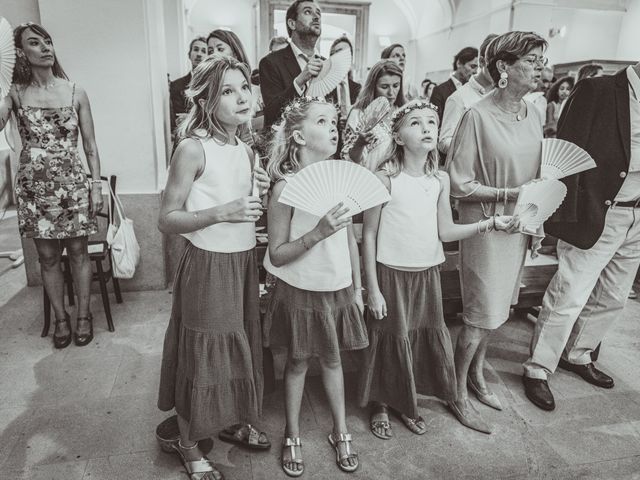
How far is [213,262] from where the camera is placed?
1.77 meters

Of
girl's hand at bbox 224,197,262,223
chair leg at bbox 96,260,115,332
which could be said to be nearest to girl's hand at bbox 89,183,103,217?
chair leg at bbox 96,260,115,332

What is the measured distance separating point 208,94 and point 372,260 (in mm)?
944

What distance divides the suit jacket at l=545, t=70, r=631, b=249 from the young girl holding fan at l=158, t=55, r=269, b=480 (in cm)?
163

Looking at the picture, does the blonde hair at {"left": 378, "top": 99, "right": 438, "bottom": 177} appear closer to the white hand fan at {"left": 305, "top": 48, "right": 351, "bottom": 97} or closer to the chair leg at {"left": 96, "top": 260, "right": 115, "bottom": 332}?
the white hand fan at {"left": 305, "top": 48, "right": 351, "bottom": 97}

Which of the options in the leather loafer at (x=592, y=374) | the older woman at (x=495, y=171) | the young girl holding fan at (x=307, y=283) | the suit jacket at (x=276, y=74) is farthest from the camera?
the suit jacket at (x=276, y=74)

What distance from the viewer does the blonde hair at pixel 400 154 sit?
2.05 m

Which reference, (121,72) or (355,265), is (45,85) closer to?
(121,72)

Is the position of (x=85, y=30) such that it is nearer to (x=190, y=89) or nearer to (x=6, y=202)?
(x=190, y=89)

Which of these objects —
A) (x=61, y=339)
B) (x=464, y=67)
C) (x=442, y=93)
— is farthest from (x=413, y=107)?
(x=464, y=67)

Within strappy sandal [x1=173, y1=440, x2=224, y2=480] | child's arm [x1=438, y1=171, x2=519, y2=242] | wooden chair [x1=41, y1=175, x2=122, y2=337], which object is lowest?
strappy sandal [x1=173, y1=440, x2=224, y2=480]

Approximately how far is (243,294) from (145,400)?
107cm

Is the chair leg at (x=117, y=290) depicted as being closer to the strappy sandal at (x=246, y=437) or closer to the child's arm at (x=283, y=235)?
the strappy sandal at (x=246, y=437)

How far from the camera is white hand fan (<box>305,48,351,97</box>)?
256cm

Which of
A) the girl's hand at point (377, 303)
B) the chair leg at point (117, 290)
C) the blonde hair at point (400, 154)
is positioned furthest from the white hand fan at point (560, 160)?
the chair leg at point (117, 290)
